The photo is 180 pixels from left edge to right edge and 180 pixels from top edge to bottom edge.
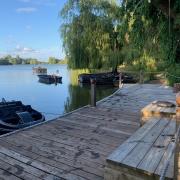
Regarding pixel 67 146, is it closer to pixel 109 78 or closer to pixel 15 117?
pixel 15 117

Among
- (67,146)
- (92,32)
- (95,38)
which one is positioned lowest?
(67,146)

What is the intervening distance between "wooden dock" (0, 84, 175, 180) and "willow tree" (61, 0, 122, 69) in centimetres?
1505

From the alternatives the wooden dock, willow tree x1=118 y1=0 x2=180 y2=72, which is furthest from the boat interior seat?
willow tree x1=118 y1=0 x2=180 y2=72

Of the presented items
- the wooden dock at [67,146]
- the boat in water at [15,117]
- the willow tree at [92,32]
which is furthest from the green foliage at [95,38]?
the wooden dock at [67,146]

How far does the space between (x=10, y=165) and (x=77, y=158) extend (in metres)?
1.03

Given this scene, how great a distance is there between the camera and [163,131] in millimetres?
3557

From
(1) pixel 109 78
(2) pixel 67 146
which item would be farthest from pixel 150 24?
(1) pixel 109 78

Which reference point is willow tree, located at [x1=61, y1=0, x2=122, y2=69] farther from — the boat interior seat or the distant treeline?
the distant treeline

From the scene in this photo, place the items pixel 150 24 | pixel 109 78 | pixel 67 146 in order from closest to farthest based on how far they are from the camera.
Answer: pixel 67 146 < pixel 150 24 < pixel 109 78

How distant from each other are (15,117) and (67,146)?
3.85m

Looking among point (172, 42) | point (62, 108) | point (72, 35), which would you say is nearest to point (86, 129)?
point (172, 42)

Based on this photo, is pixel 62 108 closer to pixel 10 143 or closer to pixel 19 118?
pixel 19 118

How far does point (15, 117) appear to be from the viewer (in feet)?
25.3

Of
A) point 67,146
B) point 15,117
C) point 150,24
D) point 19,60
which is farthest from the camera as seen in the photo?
point 19,60
